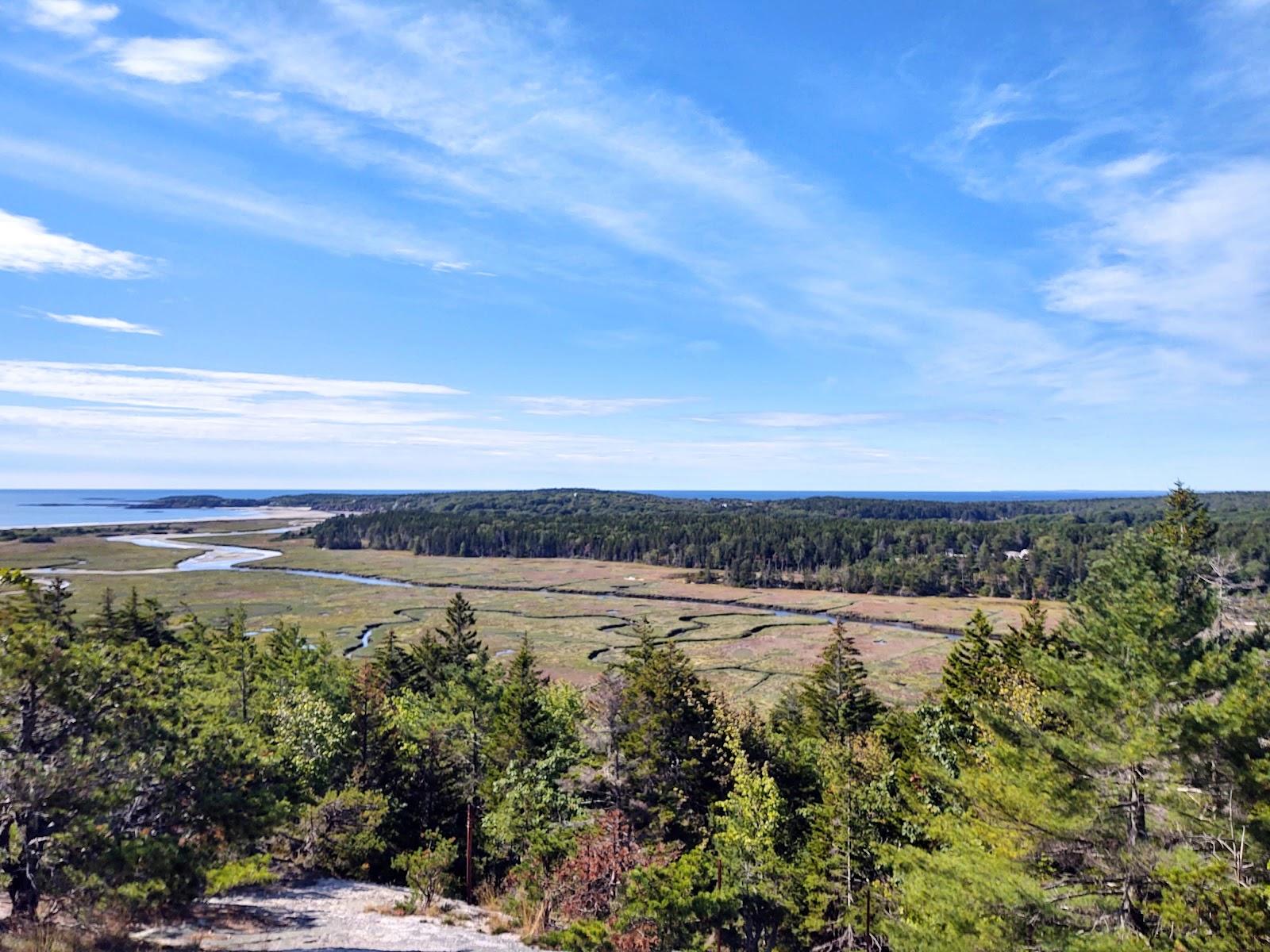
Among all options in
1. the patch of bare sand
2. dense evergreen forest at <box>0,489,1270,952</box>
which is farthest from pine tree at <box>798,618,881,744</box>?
the patch of bare sand

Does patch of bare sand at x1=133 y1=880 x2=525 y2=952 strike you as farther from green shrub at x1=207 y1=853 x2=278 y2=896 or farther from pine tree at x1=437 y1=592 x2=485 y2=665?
pine tree at x1=437 y1=592 x2=485 y2=665

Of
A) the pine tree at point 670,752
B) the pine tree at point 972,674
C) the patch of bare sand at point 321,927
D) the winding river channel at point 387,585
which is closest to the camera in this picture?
the patch of bare sand at point 321,927

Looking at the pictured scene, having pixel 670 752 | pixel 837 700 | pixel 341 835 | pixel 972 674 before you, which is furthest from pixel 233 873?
pixel 972 674

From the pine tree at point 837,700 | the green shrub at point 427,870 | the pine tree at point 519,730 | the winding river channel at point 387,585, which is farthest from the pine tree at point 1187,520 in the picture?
the winding river channel at point 387,585

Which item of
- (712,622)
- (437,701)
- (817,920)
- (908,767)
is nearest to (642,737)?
(817,920)

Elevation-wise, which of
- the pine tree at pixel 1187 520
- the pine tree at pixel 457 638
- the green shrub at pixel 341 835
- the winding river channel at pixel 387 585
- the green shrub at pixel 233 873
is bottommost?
the winding river channel at pixel 387 585

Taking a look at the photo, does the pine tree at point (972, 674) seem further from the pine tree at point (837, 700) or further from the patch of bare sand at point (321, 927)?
the patch of bare sand at point (321, 927)
